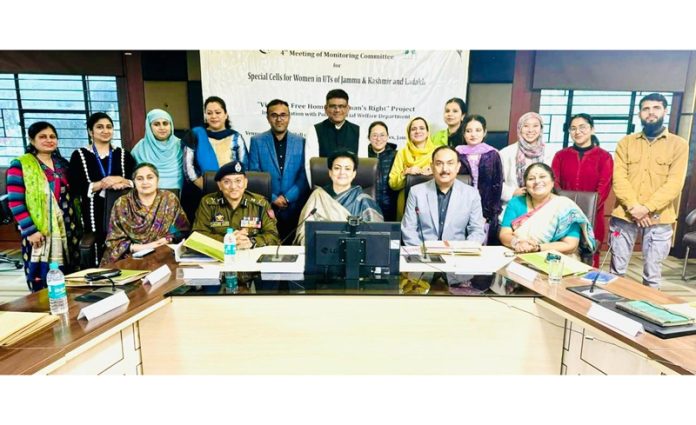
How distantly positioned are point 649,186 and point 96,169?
3.99 metres

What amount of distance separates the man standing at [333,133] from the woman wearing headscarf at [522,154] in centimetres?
122

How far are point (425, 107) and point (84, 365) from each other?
288cm

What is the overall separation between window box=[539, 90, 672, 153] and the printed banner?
2.56 ft

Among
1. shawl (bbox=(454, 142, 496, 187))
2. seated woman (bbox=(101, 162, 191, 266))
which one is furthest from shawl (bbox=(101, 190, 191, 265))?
shawl (bbox=(454, 142, 496, 187))

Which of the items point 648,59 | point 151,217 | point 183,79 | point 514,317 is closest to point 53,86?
point 183,79

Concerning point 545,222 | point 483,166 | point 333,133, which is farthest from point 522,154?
point 333,133

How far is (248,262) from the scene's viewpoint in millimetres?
1989

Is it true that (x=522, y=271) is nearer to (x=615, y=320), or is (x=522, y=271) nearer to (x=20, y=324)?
(x=615, y=320)

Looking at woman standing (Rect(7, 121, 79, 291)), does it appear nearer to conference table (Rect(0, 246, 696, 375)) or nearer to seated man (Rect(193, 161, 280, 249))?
seated man (Rect(193, 161, 280, 249))

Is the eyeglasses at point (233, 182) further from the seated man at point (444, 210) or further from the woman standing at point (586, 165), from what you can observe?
the woman standing at point (586, 165)

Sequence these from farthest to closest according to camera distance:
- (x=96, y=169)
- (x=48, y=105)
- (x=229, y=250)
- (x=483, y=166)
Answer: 1. (x=48, y=105)
2. (x=483, y=166)
3. (x=96, y=169)
4. (x=229, y=250)

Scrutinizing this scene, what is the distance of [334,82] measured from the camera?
130 inches

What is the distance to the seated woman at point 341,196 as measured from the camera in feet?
8.68

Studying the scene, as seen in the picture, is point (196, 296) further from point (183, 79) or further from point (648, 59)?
point (648, 59)
